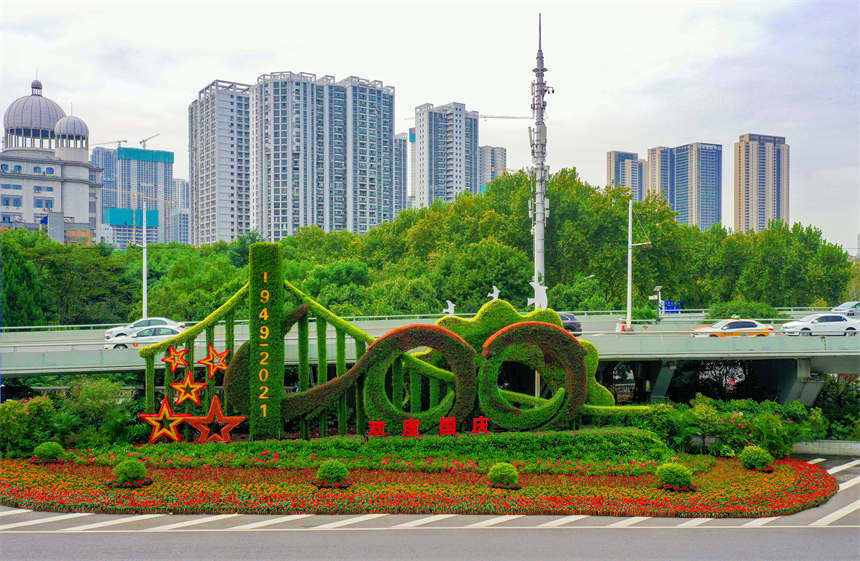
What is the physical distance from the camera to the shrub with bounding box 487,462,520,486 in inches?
610

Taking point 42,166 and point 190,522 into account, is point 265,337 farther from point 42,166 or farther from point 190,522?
point 42,166

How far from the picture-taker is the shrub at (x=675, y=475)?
50.2 ft

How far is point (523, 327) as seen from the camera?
18.2 meters

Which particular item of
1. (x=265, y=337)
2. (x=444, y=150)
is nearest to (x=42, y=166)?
(x=444, y=150)

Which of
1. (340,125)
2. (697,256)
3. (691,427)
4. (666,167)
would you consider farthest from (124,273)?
(666,167)

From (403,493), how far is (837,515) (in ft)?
30.0

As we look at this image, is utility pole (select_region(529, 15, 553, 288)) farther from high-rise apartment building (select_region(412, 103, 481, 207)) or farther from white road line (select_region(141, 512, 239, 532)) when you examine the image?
high-rise apartment building (select_region(412, 103, 481, 207))

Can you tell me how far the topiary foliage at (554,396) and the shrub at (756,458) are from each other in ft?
13.6

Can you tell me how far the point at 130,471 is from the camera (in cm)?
1502

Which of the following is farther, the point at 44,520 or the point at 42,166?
the point at 42,166

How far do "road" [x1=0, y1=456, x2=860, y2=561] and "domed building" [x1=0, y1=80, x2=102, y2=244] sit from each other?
74177 millimetres

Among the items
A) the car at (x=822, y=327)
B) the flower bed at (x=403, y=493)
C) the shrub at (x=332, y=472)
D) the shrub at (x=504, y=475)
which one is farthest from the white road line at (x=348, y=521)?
the car at (x=822, y=327)

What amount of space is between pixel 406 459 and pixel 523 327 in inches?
176

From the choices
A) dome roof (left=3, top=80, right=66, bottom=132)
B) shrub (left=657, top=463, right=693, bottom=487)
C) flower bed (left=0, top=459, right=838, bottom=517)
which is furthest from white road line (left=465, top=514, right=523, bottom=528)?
dome roof (left=3, top=80, right=66, bottom=132)
